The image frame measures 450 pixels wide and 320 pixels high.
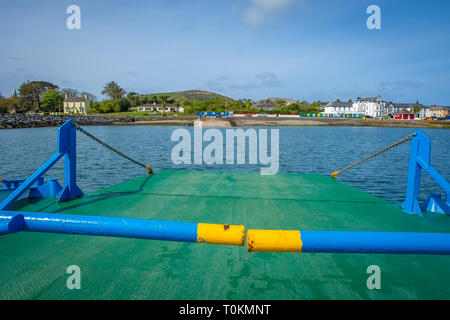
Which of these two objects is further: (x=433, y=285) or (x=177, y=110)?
(x=177, y=110)

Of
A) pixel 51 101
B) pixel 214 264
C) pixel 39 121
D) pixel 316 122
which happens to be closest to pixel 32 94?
pixel 51 101

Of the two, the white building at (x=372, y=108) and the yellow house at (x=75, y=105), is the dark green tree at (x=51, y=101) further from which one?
the white building at (x=372, y=108)

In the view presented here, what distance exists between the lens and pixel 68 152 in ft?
18.8

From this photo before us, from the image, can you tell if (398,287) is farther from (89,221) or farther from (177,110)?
(177,110)

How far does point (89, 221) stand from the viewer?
6.00ft

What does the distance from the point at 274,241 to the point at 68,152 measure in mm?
5457

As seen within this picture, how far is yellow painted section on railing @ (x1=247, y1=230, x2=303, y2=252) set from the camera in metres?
1.65

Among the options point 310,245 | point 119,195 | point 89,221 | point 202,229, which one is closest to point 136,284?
point 89,221

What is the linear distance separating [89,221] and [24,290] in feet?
5.99

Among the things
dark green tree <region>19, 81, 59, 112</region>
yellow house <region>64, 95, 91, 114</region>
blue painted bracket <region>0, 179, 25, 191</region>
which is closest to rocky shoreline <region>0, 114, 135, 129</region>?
yellow house <region>64, 95, 91, 114</region>

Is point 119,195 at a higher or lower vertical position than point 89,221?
lower

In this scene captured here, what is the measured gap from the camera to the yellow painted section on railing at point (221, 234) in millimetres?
1689

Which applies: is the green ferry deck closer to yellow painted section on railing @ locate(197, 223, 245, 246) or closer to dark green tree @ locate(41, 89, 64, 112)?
yellow painted section on railing @ locate(197, 223, 245, 246)

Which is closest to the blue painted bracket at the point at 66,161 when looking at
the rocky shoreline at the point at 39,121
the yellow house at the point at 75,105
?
the rocky shoreline at the point at 39,121
